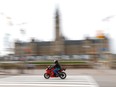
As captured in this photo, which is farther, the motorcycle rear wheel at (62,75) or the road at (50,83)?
the motorcycle rear wheel at (62,75)

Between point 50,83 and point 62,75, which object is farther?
point 62,75

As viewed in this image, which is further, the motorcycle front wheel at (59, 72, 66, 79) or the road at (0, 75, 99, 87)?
the motorcycle front wheel at (59, 72, 66, 79)

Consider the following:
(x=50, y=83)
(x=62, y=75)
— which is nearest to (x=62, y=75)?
(x=62, y=75)

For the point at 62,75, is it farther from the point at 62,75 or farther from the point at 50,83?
the point at 50,83

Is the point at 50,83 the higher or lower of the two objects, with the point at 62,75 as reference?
lower

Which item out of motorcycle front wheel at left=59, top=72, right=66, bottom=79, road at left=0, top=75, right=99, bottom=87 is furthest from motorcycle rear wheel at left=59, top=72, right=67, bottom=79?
road at left=0, top=75, right=99, bottom=87

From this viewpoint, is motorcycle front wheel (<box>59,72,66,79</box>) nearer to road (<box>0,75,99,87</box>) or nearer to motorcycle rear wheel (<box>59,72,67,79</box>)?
motorcycle rear wheel (<box>59,72,67,79</box>)

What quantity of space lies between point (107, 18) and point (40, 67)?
35.4 feet

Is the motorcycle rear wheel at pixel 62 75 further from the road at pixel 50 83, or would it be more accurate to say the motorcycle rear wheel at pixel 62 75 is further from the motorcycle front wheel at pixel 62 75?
the road at pixel 50 83

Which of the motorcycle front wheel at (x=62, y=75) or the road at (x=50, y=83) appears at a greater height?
the motorcycle front wheel at (x=62, y=75)

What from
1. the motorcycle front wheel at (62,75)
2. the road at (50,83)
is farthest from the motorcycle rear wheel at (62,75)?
the road at (50,83)

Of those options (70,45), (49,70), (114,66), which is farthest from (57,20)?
(49,70)

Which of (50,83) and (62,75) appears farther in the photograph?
(62,75)

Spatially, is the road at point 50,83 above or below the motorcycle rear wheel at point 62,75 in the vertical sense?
below
